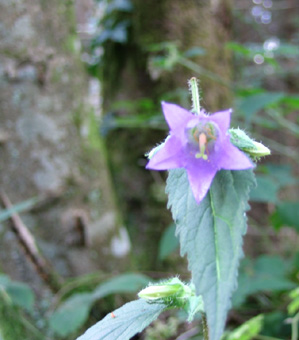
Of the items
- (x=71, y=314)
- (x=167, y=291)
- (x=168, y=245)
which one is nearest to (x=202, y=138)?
(x=167, y=291)

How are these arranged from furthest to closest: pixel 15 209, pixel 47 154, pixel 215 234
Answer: pixel 47 154, pixel 15 209, pixel 215 234

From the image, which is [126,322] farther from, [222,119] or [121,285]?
[121,285]

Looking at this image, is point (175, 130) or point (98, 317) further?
point (98, 317)

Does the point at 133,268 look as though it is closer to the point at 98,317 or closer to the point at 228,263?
the point at 98,317

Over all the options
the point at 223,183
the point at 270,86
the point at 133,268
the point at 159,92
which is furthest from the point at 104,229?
the point at 270,86

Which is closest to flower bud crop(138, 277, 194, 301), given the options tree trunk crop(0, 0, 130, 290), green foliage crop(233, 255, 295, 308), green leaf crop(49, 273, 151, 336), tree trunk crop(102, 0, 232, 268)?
green leaf crop(49, 273, 151, 336)

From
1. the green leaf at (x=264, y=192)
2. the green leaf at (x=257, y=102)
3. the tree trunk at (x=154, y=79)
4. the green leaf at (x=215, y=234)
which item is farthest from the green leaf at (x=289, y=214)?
the green leaf at (x=215, y=234)

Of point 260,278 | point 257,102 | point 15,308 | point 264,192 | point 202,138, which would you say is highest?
point 202,138

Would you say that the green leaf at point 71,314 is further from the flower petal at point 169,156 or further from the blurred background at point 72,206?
the flower petal at point 169,156
